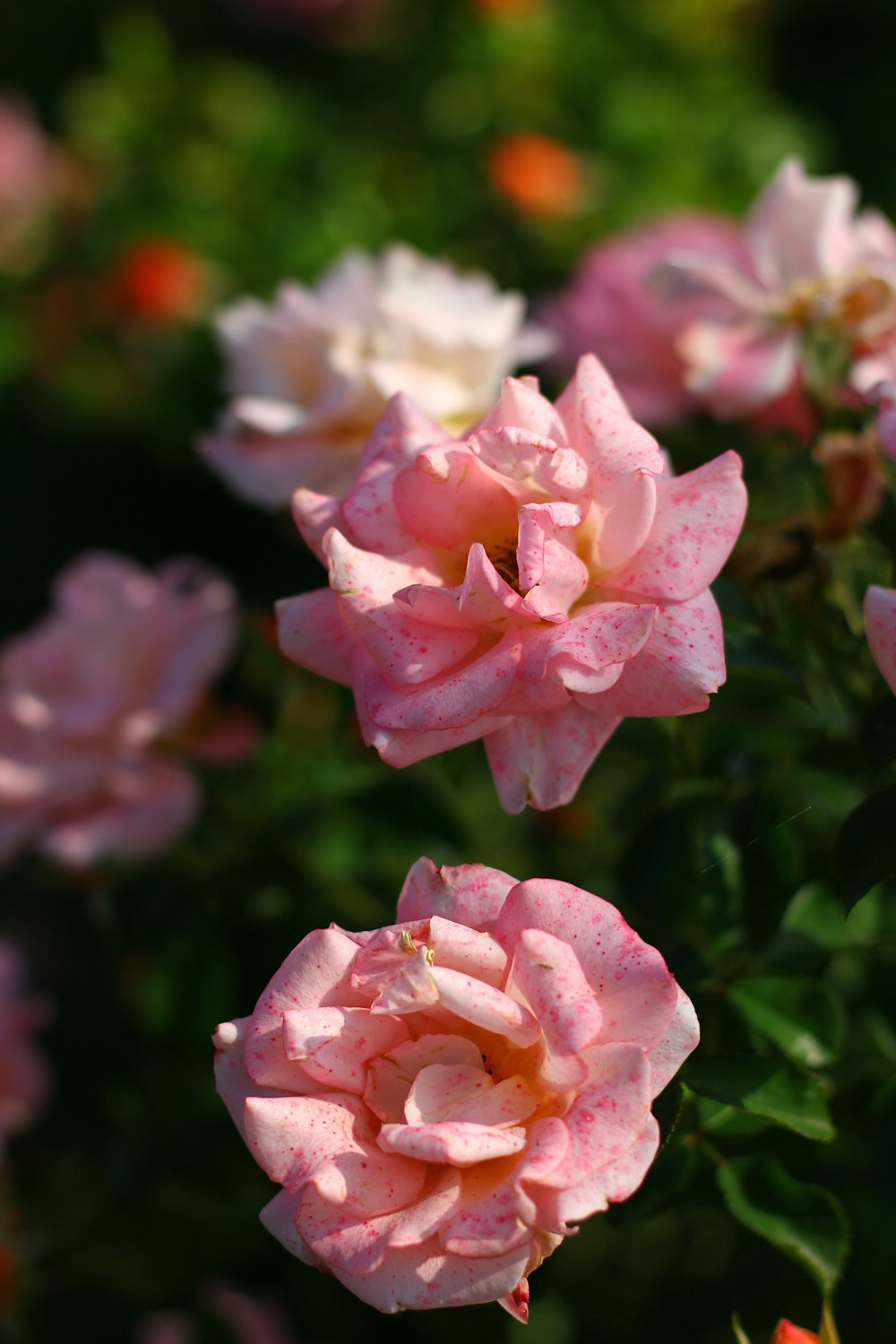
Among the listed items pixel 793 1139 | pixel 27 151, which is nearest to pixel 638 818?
pixel 793 1139

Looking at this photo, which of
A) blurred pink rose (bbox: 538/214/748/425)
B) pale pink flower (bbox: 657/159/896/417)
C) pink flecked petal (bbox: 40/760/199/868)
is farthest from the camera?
blurred pink rose (bbox: 538/214/748/425)

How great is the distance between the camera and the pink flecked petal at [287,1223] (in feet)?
1.87

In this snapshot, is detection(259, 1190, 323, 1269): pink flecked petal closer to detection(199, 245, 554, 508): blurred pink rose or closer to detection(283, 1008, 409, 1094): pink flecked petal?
detection(283, 1008, 409, 1094): pink flecked petal

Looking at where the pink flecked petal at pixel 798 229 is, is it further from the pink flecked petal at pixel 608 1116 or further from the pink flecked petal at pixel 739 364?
the pink flecked petal at pixel 608 1116

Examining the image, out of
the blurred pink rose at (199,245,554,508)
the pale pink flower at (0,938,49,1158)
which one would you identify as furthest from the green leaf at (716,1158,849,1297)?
the pale pink flower at (0,938,49,1158)

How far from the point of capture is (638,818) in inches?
36.5

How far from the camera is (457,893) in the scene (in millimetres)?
603

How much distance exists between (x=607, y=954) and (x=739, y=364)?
0.59 m

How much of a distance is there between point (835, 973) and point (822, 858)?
29 cm

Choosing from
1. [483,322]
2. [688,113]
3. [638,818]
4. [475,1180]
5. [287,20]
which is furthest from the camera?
[287,20]

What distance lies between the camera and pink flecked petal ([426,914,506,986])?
57 cm

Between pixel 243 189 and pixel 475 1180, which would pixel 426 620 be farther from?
pixel 243 189

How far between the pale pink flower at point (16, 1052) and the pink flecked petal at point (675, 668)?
2.76 feet

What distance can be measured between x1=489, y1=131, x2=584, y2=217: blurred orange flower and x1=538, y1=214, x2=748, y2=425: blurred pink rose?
648mm
